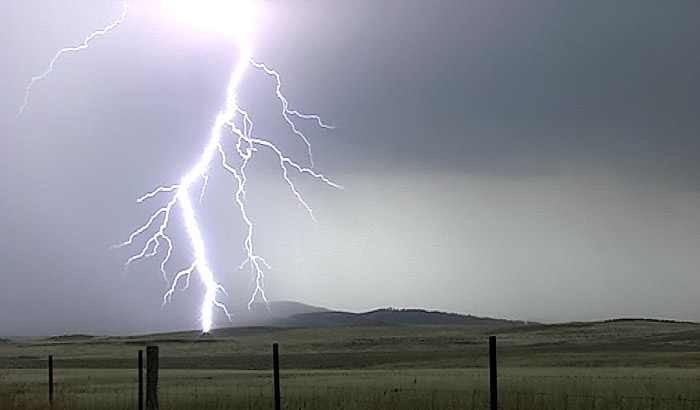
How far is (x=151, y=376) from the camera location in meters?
14.5

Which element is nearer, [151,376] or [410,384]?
[151,376]

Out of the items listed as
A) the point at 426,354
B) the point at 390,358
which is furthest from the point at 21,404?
the point at 426,354

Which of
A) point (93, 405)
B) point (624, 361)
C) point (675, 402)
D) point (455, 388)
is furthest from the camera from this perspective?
point (624, 361)

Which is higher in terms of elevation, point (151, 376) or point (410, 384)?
point (151, 376)

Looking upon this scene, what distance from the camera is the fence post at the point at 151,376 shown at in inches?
568

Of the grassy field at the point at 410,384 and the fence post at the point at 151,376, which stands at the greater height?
the fence post at the point at 151,376

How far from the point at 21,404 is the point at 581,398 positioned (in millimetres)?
8714

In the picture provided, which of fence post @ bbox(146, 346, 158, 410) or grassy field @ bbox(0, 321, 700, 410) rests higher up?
fence post @ bbox(146, 346, 158, 410)

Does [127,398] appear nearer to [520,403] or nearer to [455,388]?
[455,388]

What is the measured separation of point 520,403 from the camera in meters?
19.0

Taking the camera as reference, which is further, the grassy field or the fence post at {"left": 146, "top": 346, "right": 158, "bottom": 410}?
the grassy field

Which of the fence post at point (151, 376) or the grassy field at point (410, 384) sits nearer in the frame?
the fence post at point (151, 376)

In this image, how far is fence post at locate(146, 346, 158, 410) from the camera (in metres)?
14.4

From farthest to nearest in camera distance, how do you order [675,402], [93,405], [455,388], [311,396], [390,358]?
[390,358] < [455,388] < [311,396] < [93,405] < [675,402]
